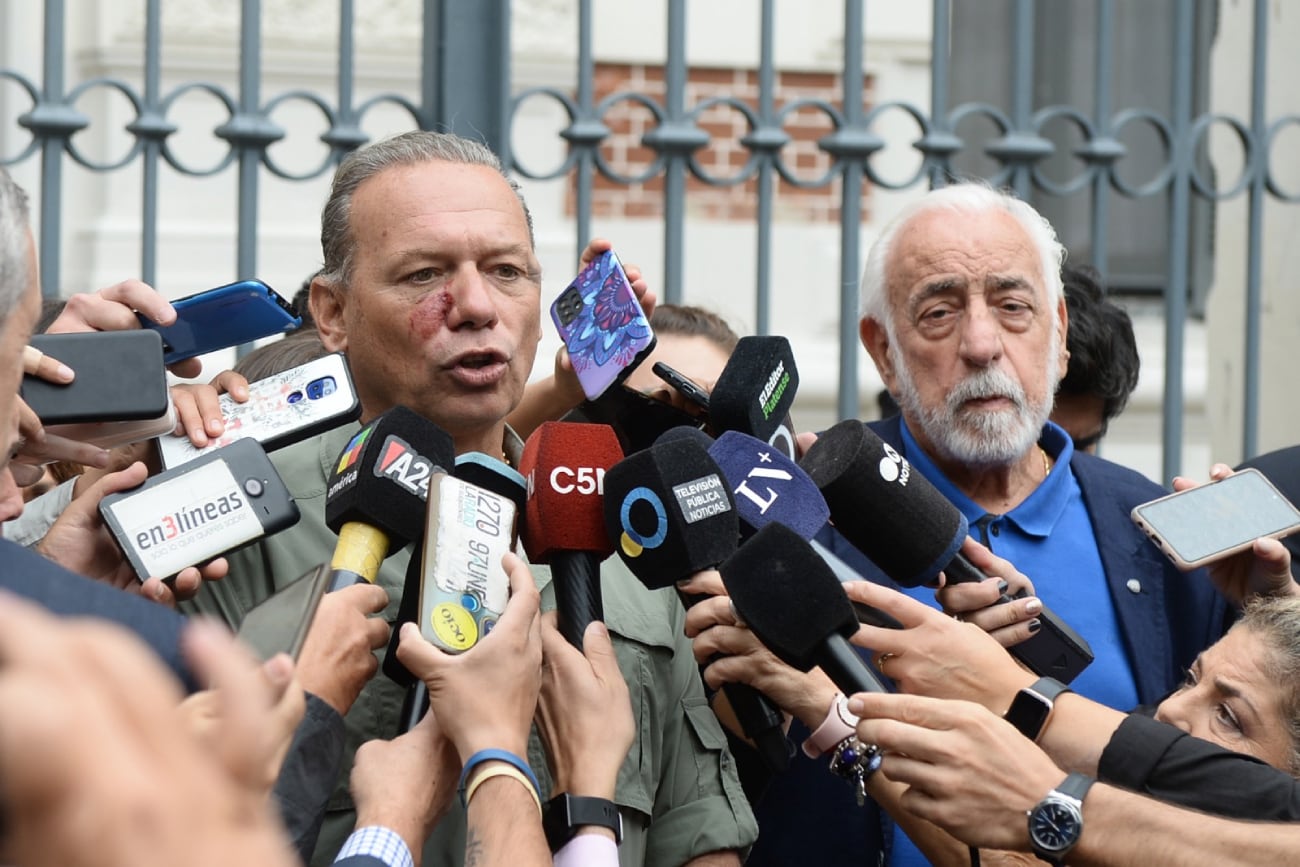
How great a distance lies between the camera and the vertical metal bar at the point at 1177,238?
16.0 feet

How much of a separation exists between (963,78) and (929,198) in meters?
4.37

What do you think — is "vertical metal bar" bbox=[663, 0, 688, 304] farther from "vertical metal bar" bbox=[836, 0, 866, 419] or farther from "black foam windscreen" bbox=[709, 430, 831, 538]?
"black foam windscreen" bbox=[709, 430, 831, 538]

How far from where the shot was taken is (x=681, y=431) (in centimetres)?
227

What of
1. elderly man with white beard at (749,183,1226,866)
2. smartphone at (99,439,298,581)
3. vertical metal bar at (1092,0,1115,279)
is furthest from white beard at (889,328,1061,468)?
vertical metal bar at (1092,0,1115,279)

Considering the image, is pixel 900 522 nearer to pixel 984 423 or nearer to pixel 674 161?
pixel 984 423

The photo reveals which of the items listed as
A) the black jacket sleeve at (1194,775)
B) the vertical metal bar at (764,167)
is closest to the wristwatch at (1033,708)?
the black jacket sleeve at (1194,775)

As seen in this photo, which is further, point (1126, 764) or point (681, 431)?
point (1126, 764)

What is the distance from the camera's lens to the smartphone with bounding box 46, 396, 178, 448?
95.0 inches

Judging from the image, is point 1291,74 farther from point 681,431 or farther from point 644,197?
point 681,431

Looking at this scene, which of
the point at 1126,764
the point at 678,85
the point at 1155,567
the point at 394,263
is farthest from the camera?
the point at 678,85

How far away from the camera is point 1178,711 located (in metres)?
2.59

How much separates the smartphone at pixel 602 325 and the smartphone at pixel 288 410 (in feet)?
1.22

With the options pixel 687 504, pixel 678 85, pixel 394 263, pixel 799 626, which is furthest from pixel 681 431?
pixel 678 85

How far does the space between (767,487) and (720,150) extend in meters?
4.38
